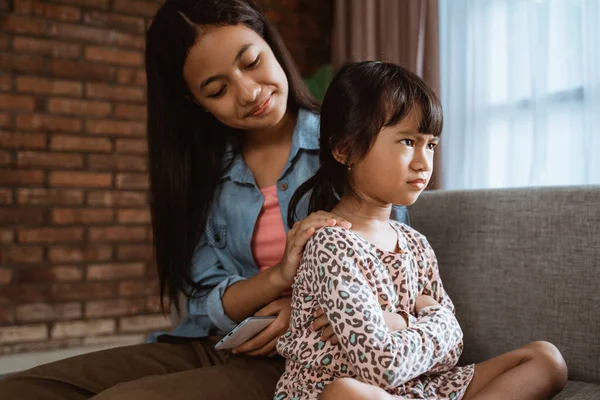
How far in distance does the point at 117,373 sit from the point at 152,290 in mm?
1743

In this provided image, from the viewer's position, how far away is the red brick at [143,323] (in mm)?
2809

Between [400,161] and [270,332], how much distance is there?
407 millimetres

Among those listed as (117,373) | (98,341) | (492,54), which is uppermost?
(492,54)

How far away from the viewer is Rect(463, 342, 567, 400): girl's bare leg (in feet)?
3.01

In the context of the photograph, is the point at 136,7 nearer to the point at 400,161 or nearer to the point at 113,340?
the point at 113,340

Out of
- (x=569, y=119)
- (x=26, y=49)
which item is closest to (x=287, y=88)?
(x=569, y=119)

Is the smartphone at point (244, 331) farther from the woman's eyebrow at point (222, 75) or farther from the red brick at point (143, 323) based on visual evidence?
the red brick at point (143, 323)

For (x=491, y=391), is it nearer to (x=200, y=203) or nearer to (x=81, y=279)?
(x=200, y=203)

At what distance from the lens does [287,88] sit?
1.26 metres

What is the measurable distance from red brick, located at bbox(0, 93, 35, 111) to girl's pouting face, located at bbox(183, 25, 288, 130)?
165 centimetres

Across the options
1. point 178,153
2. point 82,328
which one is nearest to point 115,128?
point 82,328

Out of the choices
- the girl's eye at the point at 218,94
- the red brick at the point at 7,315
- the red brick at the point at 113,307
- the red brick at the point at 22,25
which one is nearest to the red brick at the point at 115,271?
the red brick at the point at 113,307

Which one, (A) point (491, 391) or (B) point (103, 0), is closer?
(A) point (491, 391)

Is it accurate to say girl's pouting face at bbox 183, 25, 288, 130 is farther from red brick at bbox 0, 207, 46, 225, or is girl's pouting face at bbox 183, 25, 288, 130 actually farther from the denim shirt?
red brick at bbox 0, 207, 46, 225
